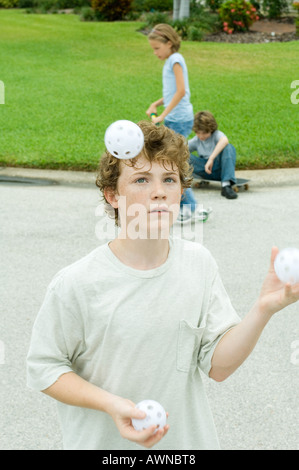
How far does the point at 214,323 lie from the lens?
204 centimetres

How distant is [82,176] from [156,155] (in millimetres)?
6927

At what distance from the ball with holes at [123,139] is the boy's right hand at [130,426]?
25.6 inches

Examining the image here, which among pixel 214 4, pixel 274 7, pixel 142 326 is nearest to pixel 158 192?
pixel 142 326

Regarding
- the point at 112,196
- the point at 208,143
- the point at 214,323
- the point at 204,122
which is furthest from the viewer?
the point at 208,143

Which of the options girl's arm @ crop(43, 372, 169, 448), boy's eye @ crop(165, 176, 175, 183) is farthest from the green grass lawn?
girl's arm @ crop(43, 372, 169, 448)

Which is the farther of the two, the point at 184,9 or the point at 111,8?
the point at 111,8

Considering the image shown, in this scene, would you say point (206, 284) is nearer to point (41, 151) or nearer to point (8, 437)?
point (8, 437)

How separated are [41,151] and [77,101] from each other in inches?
148

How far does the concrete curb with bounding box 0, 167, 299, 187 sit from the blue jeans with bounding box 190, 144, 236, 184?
2.07ft

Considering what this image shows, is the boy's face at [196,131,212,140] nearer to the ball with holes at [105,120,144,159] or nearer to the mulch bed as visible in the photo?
the ball with holes at [105,120,144,159]

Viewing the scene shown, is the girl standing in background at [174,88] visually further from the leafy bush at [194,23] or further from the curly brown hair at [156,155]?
the leafy bush at [194,23]

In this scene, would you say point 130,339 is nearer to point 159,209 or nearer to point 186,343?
point 186,343

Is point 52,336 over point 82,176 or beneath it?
over

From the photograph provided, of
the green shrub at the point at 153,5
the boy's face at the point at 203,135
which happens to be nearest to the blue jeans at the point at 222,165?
the boy's face at the point at 203,135
